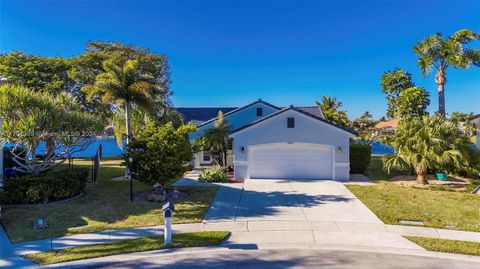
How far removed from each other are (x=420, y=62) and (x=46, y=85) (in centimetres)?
3097

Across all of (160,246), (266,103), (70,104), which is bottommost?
(160,246)

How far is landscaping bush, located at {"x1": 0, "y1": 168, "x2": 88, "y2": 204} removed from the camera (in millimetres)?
10500

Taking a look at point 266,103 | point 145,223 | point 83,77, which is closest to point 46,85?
point 83,77

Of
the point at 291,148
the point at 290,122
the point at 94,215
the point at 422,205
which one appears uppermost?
the point at 290,122

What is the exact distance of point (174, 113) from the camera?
85.1 ft

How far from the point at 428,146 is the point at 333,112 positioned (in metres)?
16.3

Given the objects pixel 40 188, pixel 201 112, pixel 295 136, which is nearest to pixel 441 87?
pixel 295 136

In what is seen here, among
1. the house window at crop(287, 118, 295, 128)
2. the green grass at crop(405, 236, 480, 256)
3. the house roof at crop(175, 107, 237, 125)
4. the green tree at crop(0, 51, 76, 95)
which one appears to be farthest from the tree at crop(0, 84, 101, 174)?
the house roof at crop(175, 107, 237, 125)

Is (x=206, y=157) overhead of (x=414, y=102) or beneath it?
beneath

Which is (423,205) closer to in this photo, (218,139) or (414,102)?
(218,139)

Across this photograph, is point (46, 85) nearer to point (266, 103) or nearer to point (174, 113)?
point (174, 113)

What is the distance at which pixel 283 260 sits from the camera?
636 centimetres

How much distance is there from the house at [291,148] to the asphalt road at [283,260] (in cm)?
980

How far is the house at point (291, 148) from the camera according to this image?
53.0 ft
